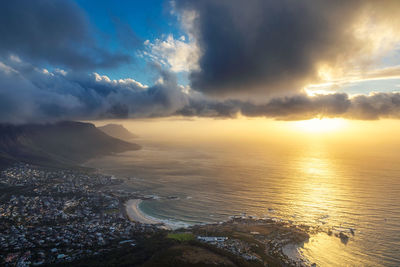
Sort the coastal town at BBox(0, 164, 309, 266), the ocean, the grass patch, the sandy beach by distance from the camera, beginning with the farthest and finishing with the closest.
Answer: the sandy beach, the grass patch, the ocean, the coastal town at BBox(0, 164, 309, 266)

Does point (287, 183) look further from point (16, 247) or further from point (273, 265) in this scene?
point (16, 247)

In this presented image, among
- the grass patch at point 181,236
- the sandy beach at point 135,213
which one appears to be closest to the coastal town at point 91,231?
the sandy beach at point 135,213

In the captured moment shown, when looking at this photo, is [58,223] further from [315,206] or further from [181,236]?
[315,206]

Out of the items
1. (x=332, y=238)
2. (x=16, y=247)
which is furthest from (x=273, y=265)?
(x=16, y=247)

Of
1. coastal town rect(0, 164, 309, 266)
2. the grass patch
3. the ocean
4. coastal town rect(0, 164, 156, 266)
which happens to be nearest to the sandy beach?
coastal town rect(0, 164, 309, 266)

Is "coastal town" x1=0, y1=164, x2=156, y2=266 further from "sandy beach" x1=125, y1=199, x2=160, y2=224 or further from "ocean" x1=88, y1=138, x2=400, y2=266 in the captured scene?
"ocean" x1=88, y1=138, x2=400, y2=266

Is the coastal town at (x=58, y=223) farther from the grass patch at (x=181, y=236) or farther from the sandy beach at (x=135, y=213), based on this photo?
the grass patch at (x=181, y=236)

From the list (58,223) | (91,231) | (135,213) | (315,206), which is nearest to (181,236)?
(91,231)
